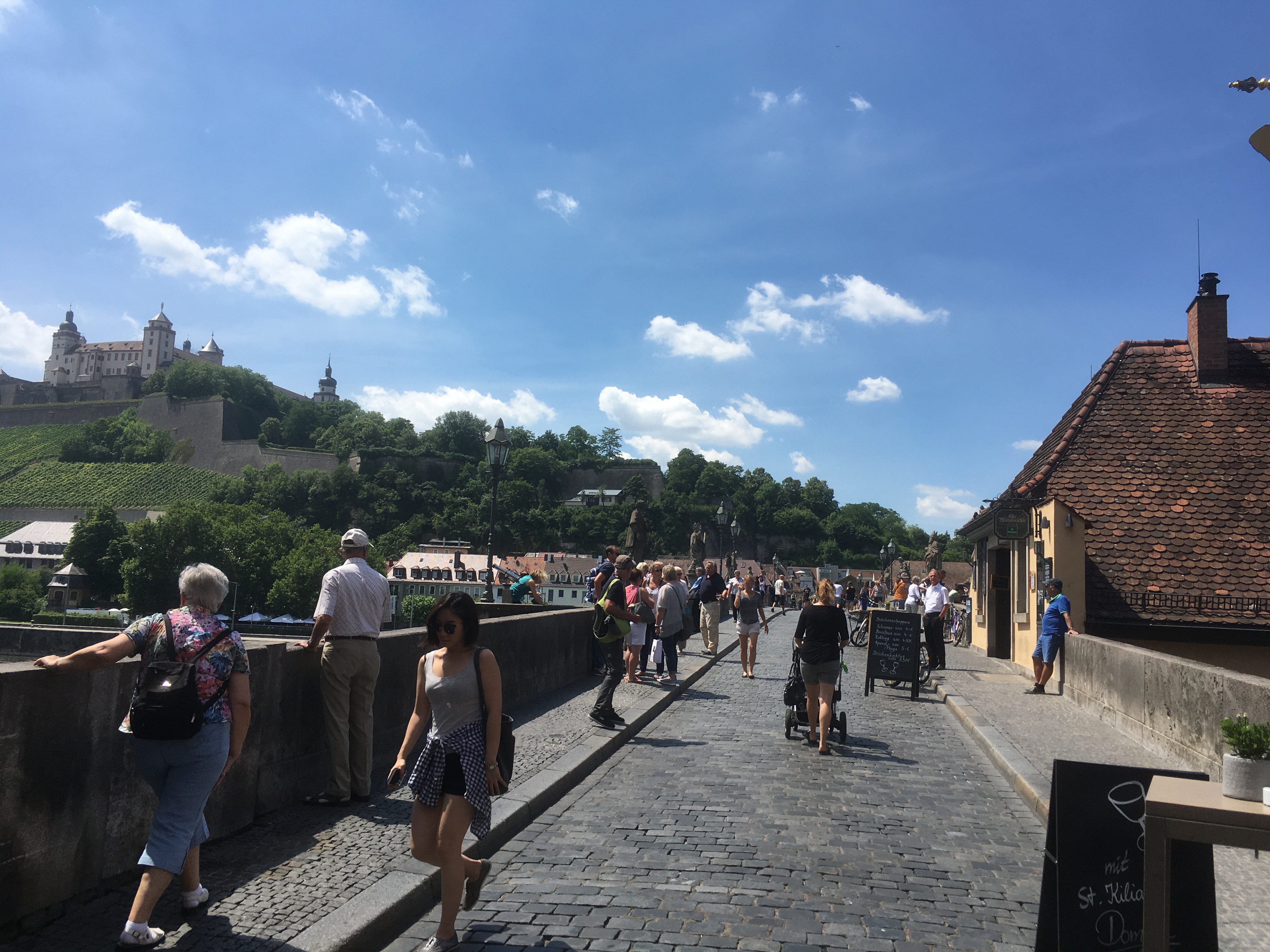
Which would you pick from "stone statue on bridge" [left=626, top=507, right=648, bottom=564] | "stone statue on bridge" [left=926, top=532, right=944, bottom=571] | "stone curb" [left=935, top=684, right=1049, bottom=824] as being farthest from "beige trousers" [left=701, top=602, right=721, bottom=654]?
"stone statue on bridge" [left=926, top=532, right=944, bottom=571]

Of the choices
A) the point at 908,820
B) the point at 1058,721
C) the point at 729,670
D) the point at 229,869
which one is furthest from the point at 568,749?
the point at 729,670

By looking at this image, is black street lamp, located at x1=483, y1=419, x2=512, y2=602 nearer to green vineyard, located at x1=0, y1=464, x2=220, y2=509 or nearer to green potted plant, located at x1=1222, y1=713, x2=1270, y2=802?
green potted plant, located at x1=1222, y1=713, x2=1270, y2=802

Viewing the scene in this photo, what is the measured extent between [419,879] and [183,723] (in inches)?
58.7

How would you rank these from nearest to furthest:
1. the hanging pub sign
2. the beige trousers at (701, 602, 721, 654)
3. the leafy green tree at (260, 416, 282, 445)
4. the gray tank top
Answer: the gray tank top, the hanging pub sign, the beige trousers at (701, 602, 721, 654), the leafy green tree at (260, 416, 282, 445)

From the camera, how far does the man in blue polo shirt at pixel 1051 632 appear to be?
42.0 feet

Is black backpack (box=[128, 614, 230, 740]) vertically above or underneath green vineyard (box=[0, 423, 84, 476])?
underneath

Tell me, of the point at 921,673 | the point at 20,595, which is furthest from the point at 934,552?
the point at 20,595

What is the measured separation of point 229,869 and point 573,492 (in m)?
135

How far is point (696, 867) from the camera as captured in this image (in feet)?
17.4

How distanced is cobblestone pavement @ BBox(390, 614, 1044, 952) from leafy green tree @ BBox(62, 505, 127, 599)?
98.4 metres

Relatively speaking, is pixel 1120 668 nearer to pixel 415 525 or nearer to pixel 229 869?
pixel 229 869

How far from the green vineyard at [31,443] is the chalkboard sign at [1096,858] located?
148 meters

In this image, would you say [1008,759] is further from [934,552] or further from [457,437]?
[457,437]

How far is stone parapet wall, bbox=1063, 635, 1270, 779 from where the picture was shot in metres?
7.37
